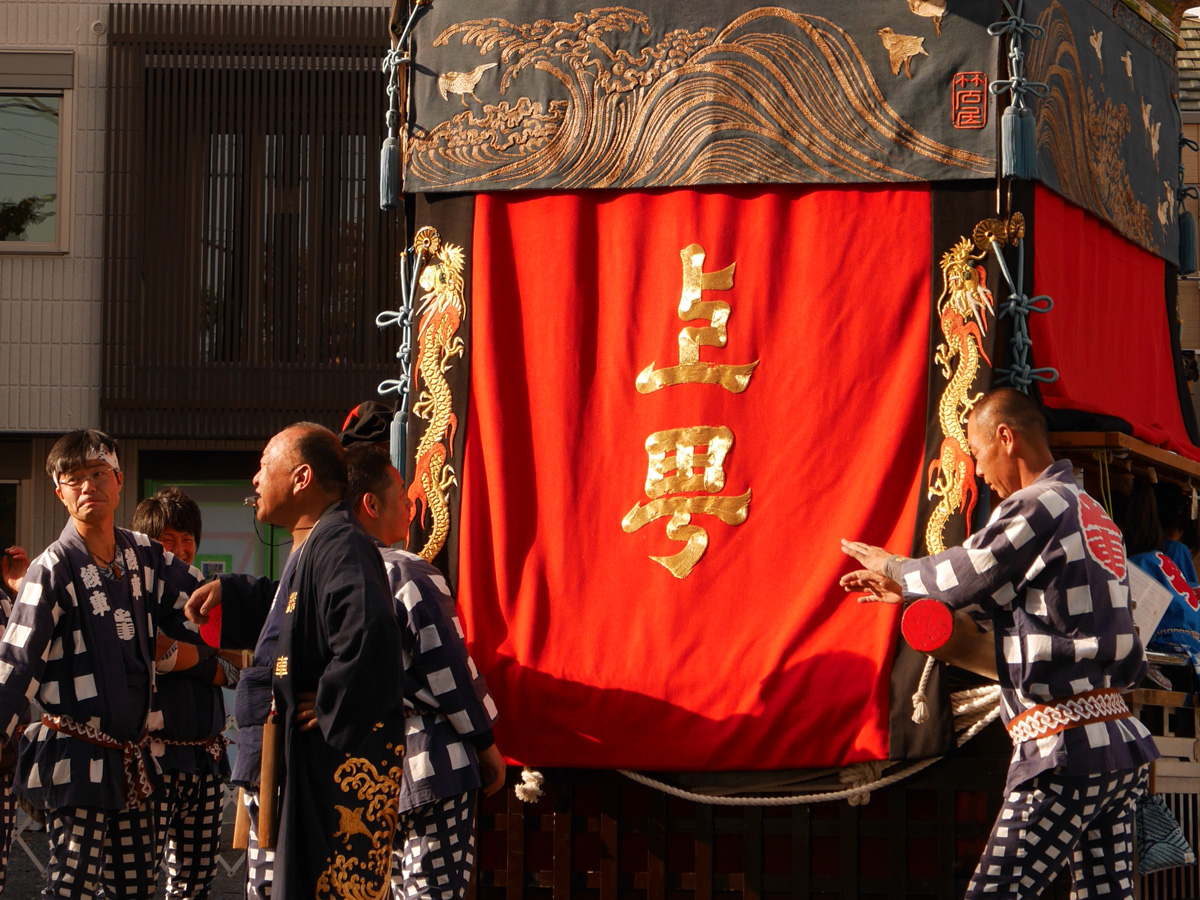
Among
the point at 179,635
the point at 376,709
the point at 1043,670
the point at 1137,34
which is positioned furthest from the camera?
the point at 1137,34

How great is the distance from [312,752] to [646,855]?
1556mm

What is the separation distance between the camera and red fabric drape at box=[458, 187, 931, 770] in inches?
183

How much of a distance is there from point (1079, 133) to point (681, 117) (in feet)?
4.85

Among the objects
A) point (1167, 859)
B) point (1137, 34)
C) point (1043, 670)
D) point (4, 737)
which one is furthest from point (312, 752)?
point (1137, 34)

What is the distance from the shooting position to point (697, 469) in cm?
482

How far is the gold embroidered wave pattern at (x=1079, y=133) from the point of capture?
4.98 m

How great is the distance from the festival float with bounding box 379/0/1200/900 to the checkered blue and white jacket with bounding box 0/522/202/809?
42.0 inches

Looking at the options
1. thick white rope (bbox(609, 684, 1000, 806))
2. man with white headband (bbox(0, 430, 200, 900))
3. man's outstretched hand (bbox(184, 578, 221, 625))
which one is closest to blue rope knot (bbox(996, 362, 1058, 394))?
thick white rope (bbox(609, 684, 1000, 806))

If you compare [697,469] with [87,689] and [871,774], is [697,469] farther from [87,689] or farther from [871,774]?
[87,689]

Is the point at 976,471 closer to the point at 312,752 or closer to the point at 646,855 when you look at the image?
the point at 646,855

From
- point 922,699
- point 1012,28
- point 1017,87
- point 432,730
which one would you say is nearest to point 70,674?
point 432,730

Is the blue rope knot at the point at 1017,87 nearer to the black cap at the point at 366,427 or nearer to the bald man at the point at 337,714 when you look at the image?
the black cap at the point at 366,427

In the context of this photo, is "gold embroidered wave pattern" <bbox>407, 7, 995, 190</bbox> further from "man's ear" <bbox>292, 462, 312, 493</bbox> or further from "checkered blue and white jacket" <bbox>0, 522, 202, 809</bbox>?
"checkered blue and white jacket" <bbox>0, 522, 202, 809</bbox>

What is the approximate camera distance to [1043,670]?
3875 mm
